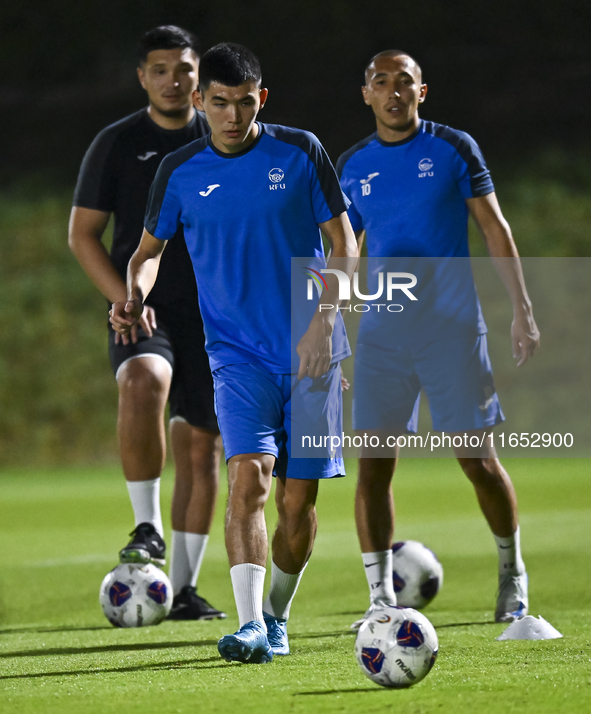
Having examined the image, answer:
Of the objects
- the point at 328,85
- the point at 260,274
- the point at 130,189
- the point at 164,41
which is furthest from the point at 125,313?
the point at 328,85

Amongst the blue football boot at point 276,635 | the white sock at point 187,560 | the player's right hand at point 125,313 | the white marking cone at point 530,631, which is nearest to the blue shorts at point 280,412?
the player's right hand at point 125,313

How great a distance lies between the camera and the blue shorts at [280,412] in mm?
3395

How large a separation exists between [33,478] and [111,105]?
29.4 feet

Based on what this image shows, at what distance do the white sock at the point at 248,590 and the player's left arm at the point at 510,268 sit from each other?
1562 mm

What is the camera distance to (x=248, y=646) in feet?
10.1

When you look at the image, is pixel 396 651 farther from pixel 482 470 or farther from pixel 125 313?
pixel 482 470

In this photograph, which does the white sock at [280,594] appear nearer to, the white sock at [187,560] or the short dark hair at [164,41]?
the white sock at [187,560]

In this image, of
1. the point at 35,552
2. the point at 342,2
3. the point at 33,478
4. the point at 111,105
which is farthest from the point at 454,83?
the point at 35,552

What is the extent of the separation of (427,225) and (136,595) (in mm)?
1888

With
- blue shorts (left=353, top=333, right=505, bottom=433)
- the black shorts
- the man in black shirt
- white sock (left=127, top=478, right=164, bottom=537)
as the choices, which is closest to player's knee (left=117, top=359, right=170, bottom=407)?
the man in black shirt

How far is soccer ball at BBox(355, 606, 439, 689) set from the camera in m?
2.83

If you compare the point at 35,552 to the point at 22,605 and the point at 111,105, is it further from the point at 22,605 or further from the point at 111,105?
the point at 111,105

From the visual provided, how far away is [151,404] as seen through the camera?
457 centimetres

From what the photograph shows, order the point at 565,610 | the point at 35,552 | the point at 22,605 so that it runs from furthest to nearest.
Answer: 1. the point at 35,552
2. the point at 22,605
3. the point at 565,610
